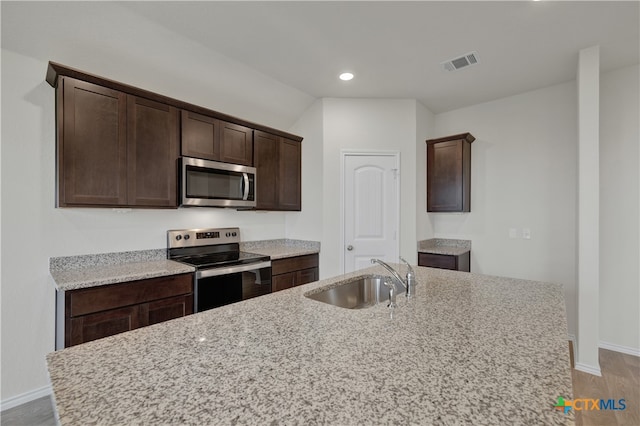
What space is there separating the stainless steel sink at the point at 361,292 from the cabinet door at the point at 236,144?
1896mm

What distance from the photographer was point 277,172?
3.60 m

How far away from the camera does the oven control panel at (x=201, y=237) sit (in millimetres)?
2869

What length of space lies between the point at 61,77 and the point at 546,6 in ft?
11.0

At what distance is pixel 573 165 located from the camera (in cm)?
321

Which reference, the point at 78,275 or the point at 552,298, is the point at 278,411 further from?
the point at 78,275

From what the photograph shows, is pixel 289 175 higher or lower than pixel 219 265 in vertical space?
higher

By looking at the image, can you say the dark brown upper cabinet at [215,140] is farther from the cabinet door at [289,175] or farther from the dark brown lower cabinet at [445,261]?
the dark brown lower cabinet at [445,261]

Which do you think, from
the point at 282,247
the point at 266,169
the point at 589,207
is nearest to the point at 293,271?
the point at 282,247

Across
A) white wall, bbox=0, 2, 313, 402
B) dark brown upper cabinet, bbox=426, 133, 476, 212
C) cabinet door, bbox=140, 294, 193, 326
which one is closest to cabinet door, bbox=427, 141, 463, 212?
dark brown upper cabinet, bbox=426, 133, 476, 212

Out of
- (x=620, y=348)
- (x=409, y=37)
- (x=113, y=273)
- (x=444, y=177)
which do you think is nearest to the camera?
(x=113, y=273)

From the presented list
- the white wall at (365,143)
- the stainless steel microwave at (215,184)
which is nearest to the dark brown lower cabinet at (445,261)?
the white wall at (365,143)

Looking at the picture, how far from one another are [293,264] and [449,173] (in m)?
2.25

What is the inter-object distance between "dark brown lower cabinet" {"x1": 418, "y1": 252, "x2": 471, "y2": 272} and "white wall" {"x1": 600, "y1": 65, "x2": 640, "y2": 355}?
1.25 metres

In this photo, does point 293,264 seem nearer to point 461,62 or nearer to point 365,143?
point 365,143
